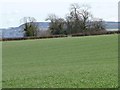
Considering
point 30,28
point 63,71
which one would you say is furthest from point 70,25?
point 63,71

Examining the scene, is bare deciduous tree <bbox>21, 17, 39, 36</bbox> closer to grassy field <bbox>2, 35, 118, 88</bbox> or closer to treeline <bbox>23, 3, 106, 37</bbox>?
treeline <bbox>23, 3, 106, 37</bbox>

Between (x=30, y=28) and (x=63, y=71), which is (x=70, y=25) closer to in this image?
(x=30, y=28)

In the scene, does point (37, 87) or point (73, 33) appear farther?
point (73, 33)

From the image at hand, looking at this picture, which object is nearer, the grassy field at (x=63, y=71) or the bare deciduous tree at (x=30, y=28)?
Answer: the grassy field at (x=63, y=71)

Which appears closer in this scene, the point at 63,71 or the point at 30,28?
the point at 63,71

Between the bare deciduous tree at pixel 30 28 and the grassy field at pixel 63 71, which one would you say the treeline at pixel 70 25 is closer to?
the bare deciduous tree at pixel 30 28

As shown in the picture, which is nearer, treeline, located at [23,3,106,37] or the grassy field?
the grassy field

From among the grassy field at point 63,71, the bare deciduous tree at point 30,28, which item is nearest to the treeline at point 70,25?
the bare deciduous tree at point 30,28

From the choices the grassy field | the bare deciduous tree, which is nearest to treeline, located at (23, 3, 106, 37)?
the bare deciduous tree

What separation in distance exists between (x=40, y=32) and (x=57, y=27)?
A: 8.78 m

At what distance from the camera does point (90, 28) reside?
5497 inches

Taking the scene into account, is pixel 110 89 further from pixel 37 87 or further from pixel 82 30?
pixel 82 30

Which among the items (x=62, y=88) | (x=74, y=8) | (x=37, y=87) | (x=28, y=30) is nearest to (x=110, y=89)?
(x=62, y=88)

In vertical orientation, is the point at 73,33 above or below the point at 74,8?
below
